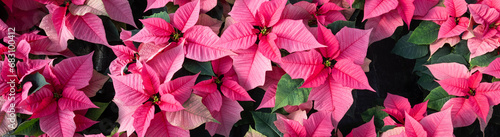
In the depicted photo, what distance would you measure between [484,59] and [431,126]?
0.89ft

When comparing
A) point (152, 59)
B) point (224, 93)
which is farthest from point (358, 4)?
point (152, 59)

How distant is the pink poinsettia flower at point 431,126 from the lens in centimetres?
79

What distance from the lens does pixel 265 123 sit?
90cm

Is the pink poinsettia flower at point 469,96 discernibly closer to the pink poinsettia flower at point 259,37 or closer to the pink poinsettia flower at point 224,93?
the pink poinsettia flower at point 259,37

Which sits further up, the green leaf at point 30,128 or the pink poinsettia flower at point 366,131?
the pink poinsettia flower at point 366,131

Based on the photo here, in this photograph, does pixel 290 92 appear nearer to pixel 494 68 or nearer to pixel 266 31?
pixel 266 31

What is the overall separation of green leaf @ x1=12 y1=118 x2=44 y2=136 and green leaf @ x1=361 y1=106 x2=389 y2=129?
32.1 inches

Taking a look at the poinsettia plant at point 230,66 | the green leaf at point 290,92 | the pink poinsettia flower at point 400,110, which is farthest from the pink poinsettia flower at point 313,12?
the pink poinsettia flower at point 400,110

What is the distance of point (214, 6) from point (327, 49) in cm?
30

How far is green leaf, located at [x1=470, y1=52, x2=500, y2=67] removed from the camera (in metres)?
0.92

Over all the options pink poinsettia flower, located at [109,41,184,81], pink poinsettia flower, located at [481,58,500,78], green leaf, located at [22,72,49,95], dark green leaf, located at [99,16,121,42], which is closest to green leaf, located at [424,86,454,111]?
pink poinsettia flower, located at [481,58,500,78]

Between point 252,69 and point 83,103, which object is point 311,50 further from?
point 83,103

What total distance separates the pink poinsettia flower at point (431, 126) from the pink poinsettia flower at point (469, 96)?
0.35 feet

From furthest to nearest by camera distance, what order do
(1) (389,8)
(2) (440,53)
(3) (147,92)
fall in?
1. (2) (440,53)
2. (1) (389,8)
3. (3) (147,92)
